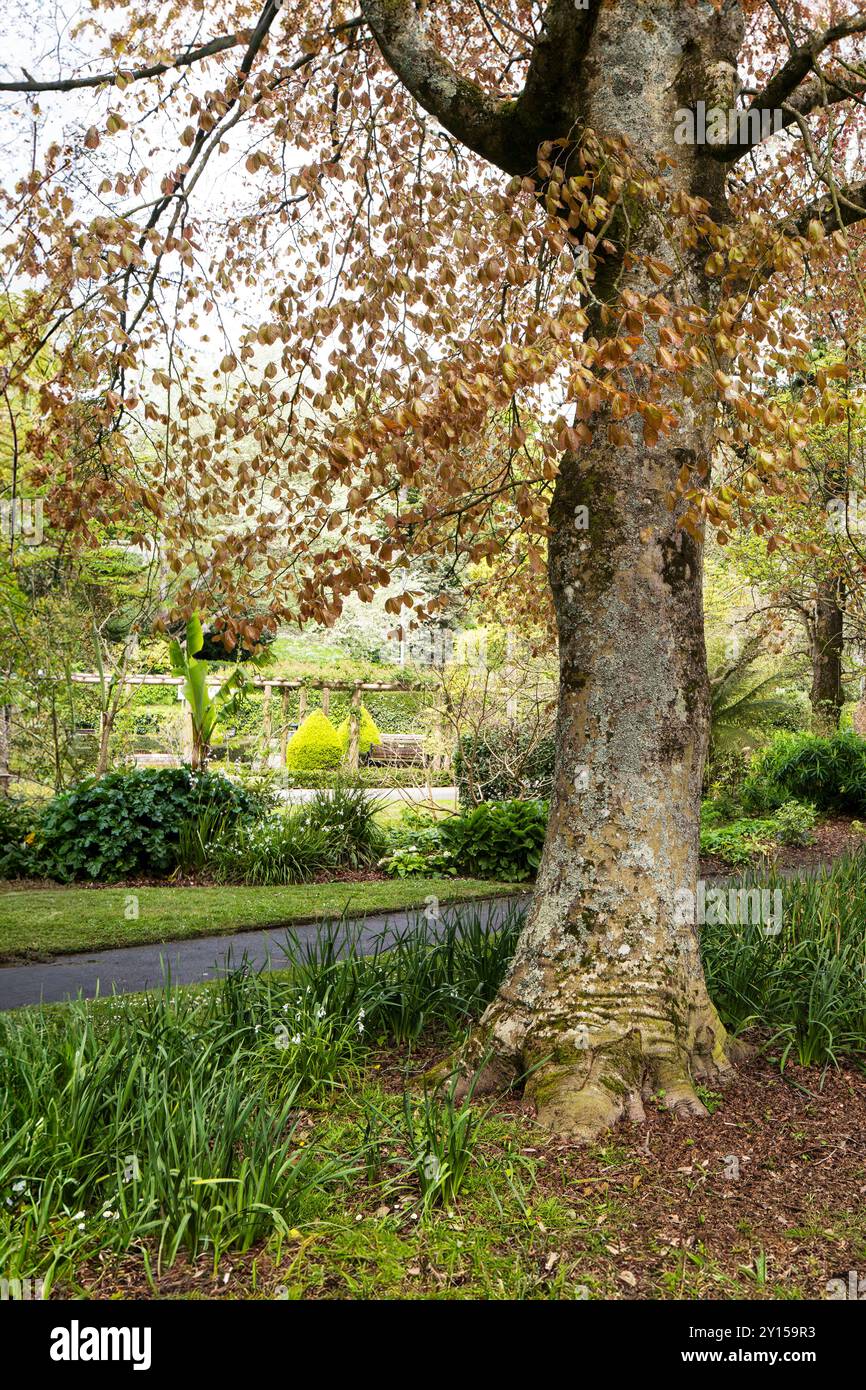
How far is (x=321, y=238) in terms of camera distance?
763 cm

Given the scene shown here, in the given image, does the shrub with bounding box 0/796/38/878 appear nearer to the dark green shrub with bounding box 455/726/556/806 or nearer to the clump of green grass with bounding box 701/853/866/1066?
the dark green shrub with bounding box 455/726/556/806

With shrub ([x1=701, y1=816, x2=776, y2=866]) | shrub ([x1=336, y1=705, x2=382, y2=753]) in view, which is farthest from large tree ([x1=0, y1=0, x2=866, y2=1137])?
shrub ([x1=336, y1=705, x2=382, y2=753])

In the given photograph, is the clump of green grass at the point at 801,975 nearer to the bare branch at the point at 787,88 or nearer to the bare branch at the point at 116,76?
the bare branch at the point at 787,88

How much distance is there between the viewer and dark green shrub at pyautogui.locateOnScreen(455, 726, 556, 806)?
41.9ft

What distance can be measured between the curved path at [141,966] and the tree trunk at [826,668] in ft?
34.5

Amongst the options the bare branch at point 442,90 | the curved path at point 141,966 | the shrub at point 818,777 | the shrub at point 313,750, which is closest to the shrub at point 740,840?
the shrub at point 818,777

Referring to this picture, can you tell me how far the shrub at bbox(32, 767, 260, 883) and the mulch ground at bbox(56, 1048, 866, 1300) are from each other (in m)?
6.54

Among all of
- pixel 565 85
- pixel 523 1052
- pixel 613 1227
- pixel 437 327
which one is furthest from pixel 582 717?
pixel 437 327

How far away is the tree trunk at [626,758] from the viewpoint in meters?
4.01

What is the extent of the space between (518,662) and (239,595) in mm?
7343

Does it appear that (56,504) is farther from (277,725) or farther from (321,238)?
(277,725)
